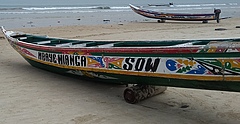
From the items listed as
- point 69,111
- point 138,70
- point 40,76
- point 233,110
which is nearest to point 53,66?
point 40,76

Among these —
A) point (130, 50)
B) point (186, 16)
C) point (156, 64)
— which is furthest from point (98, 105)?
point (186, 16)

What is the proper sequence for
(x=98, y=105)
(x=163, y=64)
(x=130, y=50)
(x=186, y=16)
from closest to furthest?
(x=163, y=64), (x=130, y=50), (x=98, y=105), (x=186, y=16)

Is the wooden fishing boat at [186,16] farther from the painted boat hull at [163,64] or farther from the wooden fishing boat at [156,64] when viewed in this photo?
the painted boat hull at [163,64]

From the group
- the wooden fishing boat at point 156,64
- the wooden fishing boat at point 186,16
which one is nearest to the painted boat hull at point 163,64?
the wooden fishing boat at point 156,64

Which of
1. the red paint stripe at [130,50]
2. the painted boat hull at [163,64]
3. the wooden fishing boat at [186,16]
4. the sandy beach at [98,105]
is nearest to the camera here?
the painted boat hull at [163,64]

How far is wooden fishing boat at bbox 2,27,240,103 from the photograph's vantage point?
3322 millimetres

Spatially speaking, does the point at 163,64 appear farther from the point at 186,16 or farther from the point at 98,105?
the point at 186,16

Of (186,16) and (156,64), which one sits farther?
(186,16)

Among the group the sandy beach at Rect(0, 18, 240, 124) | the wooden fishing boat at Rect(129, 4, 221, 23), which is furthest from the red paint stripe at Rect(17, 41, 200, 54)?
the wooden fishing boat at Rect(129, 4, 221, 23)

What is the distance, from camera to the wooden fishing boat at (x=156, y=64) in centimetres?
332

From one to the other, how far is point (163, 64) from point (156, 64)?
110 millimetres

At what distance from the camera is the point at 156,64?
3865 mm

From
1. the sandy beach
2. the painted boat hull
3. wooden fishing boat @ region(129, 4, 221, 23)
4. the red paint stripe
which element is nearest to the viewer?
the painted boat hull

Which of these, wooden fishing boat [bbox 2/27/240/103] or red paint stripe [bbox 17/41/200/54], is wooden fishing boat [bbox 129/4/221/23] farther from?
red paint stripe [bbox 17/41/200/54]
